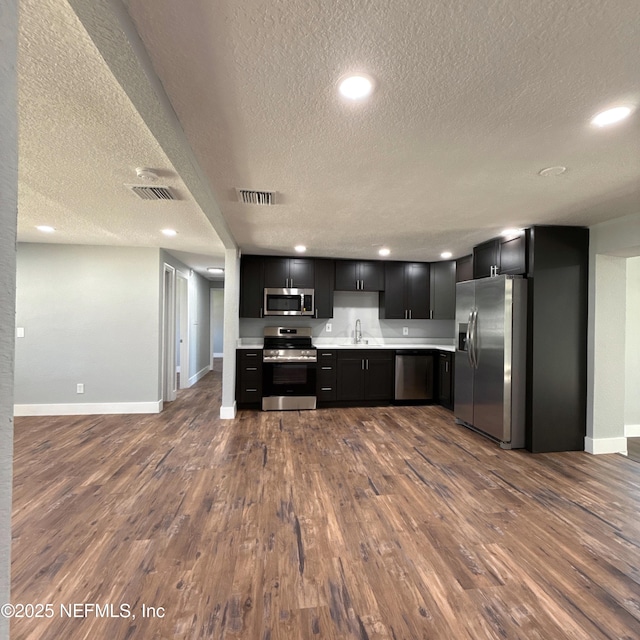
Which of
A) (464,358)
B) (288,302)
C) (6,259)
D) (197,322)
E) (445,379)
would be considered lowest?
(445,379)

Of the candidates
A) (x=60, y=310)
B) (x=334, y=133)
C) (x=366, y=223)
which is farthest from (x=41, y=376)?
(x=334, y=133)

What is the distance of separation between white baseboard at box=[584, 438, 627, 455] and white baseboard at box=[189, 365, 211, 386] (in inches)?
248

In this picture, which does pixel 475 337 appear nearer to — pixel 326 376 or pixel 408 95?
pixel 326 376

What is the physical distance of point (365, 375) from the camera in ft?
17.2

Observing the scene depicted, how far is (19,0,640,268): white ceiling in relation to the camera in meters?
1.10

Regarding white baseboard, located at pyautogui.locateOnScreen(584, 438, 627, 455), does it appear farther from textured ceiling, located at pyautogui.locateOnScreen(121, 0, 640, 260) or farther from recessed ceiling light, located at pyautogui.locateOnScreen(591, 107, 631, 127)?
recessed ceiling light, located at pyautogui.locateOnScreen(591, 107, 631, 127)

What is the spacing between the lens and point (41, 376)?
4.50 m

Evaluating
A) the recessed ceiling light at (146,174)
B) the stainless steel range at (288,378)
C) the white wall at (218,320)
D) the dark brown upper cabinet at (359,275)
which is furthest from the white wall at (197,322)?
the recessed ceiling light at (146,174)

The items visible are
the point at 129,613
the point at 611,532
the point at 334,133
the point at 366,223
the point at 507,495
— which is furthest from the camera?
the point at 366,223

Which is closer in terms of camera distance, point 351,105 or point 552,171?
point 351,105

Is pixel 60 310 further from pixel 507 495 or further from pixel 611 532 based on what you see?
pixel 611 532

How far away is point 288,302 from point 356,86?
407 centimetres

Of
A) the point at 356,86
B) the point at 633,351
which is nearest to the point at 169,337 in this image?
the point at 356,86

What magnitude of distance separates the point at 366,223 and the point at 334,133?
1.74 meters
